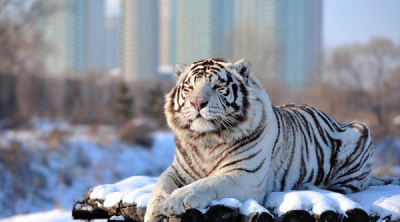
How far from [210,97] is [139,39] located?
68.6 meters

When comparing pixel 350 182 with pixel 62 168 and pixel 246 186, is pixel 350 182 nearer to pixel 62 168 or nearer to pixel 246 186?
pixel 246 186

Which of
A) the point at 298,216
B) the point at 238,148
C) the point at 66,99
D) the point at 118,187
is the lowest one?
the point at 66,99

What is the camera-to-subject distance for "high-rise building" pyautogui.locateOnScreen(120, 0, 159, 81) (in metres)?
69.4

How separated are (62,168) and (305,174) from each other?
471 inches

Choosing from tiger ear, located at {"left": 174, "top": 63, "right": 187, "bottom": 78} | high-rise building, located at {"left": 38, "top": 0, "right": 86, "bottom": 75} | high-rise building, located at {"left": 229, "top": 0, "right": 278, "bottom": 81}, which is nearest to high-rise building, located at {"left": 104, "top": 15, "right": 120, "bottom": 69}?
high-rise building, located at {"left": 38, "top": 0, "right": 86, "bottom": 75}

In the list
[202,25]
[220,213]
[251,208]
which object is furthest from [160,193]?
[202,25]

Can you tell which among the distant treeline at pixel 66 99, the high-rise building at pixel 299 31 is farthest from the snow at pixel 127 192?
the high-rise building at pixel 299 31

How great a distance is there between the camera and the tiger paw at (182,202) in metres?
2.64

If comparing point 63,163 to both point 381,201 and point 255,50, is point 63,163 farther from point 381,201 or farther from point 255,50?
point 255,50

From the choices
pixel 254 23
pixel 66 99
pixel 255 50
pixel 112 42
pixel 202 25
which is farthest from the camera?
pixel 112 42

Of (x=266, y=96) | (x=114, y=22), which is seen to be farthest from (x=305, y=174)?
(x=114, y=22)

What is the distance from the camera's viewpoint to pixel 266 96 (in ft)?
11.0

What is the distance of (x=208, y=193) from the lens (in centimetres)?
274

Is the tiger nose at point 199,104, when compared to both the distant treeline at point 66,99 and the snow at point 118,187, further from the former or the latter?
the distant treeline at point 66,99
